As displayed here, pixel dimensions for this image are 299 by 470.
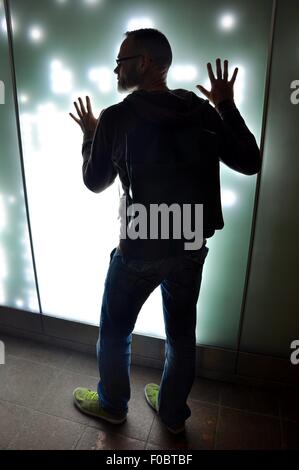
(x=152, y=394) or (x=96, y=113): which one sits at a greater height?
(x=96, y=113)

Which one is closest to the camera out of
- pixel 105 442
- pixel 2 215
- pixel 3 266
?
pixel 105 442

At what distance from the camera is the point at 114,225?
173cm

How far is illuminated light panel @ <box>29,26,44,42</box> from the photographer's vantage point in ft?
5.10

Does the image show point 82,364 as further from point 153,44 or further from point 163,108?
point 153,44

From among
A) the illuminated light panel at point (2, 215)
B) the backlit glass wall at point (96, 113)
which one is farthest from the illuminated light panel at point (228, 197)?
the illuminated light panel at point (2, 215)

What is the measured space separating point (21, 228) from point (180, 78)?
111 centimetres

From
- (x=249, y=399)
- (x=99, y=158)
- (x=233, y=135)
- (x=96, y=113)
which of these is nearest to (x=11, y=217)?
(x=96, y=113)

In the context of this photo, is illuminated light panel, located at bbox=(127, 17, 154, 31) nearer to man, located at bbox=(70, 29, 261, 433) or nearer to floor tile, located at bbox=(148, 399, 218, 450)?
man, located at bbox=(70, 29, 261, 433)

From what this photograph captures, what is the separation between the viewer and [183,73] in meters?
1.45

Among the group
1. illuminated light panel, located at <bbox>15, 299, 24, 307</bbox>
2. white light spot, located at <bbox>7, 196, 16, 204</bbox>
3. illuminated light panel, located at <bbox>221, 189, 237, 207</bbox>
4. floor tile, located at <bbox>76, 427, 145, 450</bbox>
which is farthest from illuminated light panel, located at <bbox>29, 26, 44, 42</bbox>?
floor tile, located at <bbox>76, 427, 145, 450</bbox>

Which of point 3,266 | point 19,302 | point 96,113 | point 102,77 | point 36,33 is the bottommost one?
point 19,302

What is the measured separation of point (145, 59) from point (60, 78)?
64cm

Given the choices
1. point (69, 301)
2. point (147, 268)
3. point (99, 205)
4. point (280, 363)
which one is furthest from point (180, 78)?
point (280, 363)

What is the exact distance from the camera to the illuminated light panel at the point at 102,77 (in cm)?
153
